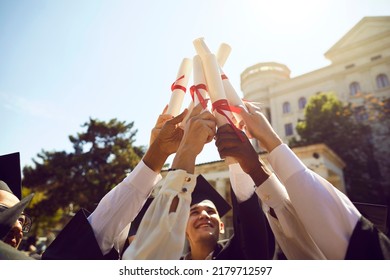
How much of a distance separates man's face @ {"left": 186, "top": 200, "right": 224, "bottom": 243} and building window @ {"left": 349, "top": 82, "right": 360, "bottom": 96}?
1042 inches

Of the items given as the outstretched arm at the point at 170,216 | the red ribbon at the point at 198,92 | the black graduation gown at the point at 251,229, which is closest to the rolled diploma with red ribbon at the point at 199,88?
the red ribbon at the point at 198,92

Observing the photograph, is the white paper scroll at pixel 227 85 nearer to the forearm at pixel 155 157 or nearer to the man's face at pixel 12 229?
the forearm at pixel 155 157

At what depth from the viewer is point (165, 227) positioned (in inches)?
42.5

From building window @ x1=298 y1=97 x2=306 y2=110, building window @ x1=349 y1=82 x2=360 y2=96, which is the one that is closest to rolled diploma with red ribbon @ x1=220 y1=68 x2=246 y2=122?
building window @ x1=349 y1=82 x2=360 y2=96

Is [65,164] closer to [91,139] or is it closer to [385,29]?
[91,139]

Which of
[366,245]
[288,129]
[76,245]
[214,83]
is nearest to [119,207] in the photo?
[76,245]

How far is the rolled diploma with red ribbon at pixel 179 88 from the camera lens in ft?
6.05

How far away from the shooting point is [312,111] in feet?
65.3

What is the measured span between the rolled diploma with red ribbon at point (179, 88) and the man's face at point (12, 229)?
45.9 inches

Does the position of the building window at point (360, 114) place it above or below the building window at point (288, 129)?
above

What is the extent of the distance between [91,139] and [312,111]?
18.0m

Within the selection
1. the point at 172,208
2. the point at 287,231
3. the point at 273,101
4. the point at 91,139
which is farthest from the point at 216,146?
the point at 273,101

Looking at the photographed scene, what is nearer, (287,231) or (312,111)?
(287,231)

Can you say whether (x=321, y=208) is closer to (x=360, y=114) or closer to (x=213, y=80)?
(x=213, y=80)
